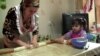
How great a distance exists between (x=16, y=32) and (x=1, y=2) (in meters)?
0.41

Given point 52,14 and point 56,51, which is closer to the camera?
point 56,51

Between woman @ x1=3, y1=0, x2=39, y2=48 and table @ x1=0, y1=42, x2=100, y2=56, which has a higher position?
woman @ x1=3, y1=0, x2=39, y2=48

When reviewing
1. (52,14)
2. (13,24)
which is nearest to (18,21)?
(13,24)

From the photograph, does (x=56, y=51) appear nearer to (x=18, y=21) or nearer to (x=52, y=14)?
(x=18, y=21)

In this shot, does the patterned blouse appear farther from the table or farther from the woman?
the table

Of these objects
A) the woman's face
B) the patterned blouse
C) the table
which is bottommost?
the table

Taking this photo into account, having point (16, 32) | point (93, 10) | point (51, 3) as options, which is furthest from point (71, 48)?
point (93, 10)

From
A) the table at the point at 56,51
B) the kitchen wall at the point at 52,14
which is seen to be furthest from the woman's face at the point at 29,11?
the kitchen wall at the point at 52,14

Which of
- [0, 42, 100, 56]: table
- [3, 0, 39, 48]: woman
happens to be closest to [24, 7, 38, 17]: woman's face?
[3, 0, 39, 48]: woman

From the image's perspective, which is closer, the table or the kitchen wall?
the table

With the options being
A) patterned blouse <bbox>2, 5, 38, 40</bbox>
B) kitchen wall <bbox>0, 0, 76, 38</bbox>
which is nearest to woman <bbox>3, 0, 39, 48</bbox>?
patterned blouse <bbox>2, 5, 38, 40</bbox>

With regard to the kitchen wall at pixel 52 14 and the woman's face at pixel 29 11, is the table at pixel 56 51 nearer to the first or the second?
the woman's face at pixel 29 11

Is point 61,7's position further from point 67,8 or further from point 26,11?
point 26,11

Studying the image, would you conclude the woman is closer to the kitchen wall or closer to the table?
the table
